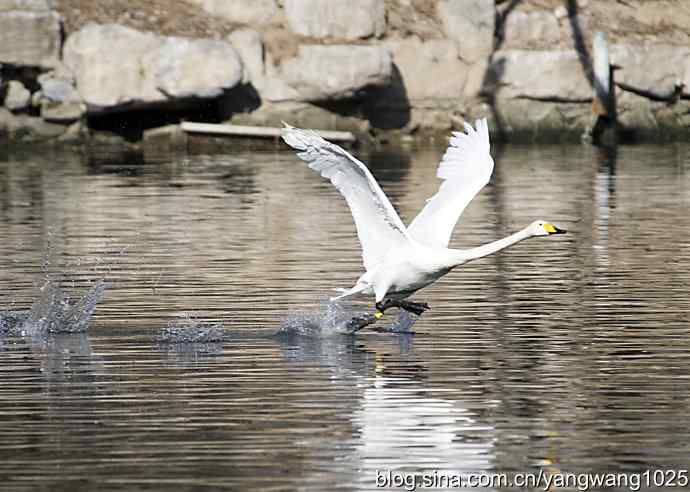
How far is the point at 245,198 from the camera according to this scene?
2534cm

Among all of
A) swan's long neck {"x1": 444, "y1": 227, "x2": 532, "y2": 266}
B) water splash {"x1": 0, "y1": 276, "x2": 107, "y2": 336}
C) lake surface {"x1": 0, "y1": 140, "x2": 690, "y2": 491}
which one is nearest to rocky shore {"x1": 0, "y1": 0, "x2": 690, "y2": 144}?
lake surface {"x1": 0, "y1": 140, "x2": 690, "y2": 491}

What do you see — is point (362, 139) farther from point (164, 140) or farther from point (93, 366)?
point (93, 366)

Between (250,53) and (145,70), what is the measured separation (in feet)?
8.50

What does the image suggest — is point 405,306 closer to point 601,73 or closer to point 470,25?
point 601,73

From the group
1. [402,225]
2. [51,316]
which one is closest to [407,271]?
[402,225]

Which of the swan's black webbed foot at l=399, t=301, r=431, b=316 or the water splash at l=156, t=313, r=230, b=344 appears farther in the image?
the swan's black webbed foot at l=399, t=301, r=431, b=316

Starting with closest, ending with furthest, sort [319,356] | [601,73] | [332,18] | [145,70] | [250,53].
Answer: [319,356]
[145,70]
[250,53]
[601,73]
[332,18]

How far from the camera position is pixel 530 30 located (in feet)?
126

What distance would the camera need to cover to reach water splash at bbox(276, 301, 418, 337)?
45.5 feet

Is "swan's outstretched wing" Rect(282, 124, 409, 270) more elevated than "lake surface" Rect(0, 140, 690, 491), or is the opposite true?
"swan's outstretched wing" Rect(282, 124, 409, 270)

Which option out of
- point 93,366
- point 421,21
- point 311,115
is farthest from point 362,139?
point 93,366

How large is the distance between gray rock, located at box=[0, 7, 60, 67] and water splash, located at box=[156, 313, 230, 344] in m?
21.9

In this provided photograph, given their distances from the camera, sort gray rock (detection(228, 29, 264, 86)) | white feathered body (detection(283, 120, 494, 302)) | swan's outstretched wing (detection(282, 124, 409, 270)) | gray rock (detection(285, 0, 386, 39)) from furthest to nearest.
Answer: gray rock (detection(285, 0, 386, 39)) < gray rock (detection(228, 29, 264, 86)) < white feathered body (detection(283, 120, 494, 302)) < swan's outstretched wing (detection(282, 124, 409, 270))

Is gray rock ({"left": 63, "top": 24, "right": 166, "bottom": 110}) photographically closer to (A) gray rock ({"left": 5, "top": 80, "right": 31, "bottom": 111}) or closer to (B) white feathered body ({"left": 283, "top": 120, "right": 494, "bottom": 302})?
(A) gray rock ({"left": 5, "top": 80, "right": 31, "bottom": 111})
